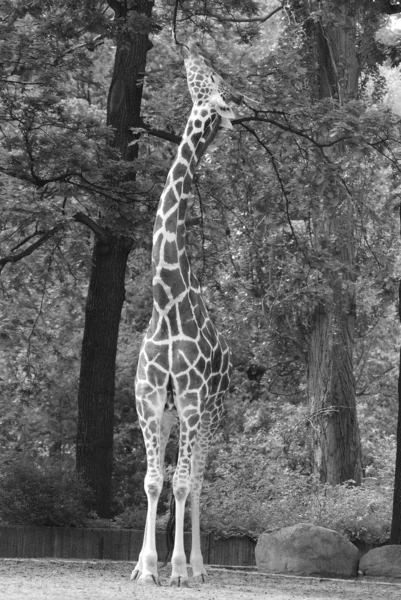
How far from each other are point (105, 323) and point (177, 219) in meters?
5.70

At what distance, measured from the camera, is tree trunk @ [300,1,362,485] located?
69.1ft

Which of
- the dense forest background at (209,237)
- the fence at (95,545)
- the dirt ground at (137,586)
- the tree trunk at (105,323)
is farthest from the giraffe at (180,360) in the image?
the tree trunk at (105,323)

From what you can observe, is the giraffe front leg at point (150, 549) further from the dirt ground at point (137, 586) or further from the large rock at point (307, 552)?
the large rock at point (307, 552)

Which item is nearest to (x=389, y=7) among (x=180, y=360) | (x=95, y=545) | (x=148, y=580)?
(x=180, y=360)

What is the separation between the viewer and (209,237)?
18656mm

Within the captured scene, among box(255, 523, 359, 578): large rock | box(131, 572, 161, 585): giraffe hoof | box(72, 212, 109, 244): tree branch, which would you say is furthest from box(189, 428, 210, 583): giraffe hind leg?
box(72, 212, 109, 244): tree branch

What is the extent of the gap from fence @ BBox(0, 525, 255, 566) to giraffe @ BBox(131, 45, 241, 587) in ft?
10.2

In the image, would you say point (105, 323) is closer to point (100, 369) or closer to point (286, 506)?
point (100, 369)

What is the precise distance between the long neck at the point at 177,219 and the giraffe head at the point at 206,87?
0.12 meters

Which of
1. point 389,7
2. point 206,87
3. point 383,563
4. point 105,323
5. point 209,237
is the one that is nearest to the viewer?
point 206,87

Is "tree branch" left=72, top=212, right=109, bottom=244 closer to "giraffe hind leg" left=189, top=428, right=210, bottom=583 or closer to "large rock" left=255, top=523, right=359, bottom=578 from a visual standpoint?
"giraffe hind leg" left=189, top=428, right=210, bottom=583

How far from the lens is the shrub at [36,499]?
1429cm

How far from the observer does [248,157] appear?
737 inches

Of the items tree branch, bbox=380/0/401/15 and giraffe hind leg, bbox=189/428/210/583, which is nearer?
giraffe hind leg, bbox=189/428/210/583
